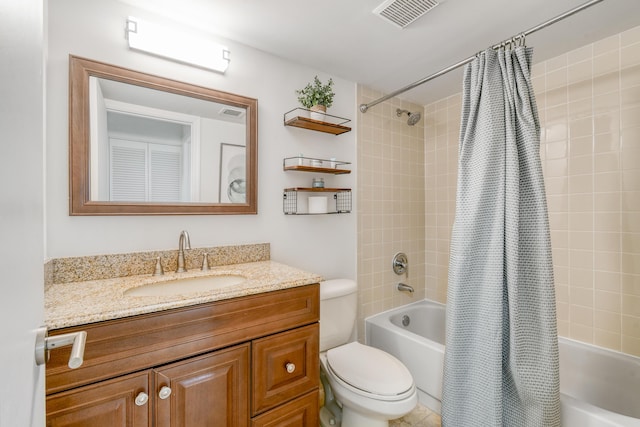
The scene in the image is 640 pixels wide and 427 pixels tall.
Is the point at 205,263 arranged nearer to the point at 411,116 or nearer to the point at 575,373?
the point at 411,116

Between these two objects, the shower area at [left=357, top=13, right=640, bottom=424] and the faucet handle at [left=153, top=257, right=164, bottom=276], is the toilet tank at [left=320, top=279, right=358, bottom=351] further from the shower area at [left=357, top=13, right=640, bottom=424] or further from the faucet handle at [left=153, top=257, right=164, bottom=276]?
the faucet handle at [left=153, top=257, right=164, bottom=276]

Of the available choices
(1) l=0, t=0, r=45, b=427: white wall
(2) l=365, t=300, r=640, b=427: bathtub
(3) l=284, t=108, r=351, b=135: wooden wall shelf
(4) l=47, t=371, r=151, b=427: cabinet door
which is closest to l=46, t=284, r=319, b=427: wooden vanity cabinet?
(4) l=47, t=371, r=151, b=427: cabinet door

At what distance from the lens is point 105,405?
2.87 ft

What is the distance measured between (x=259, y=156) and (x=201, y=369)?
1153mm

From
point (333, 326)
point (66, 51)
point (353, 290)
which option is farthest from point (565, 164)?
point (66, 51)

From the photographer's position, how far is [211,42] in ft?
5.11

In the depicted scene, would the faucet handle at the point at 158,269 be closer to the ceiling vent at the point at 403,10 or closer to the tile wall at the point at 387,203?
the tile wall at the point at 387,203

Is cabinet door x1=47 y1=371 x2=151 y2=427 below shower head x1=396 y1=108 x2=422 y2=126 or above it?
below

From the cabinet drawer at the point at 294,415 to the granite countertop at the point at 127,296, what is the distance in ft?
1.67

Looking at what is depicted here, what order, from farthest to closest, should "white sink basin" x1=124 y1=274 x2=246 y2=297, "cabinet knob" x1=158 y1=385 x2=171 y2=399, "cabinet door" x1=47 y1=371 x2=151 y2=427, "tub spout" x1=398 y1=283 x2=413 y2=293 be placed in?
"tub spout" x1=398 y1=283 x2=413 y2=293
"white sink basin" x1=124 y1=274 x2=246 y2=297
"cabinet knob" x1=158 y1=385 x2=171 y2=399
"cabinet door" x1=47 y1=371 x2=151 y2=427

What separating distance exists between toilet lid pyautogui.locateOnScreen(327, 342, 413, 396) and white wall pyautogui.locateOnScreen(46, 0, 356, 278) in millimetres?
539

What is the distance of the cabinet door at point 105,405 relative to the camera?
82 centimetres

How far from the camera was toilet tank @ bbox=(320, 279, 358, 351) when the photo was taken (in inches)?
69.1

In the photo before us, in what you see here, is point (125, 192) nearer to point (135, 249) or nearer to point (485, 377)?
point (135, 249)
